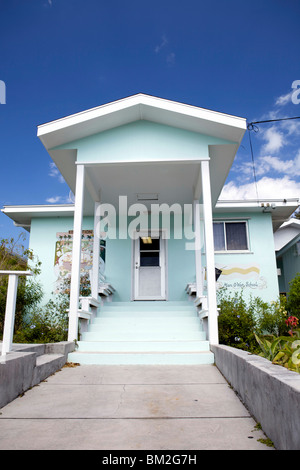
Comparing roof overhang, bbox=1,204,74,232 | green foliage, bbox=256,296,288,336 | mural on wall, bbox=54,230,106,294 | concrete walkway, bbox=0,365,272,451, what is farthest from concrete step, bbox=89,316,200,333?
roof overhang, bbox=1,204,74,232

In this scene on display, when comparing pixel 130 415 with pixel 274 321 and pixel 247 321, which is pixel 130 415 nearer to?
pixel 247 321

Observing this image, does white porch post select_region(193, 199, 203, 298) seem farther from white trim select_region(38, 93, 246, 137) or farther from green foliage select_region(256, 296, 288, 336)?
white trim select_region(38, 93, 246, 137)

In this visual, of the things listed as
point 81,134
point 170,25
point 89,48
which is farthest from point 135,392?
point 89,48

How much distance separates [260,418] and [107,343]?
133 inches

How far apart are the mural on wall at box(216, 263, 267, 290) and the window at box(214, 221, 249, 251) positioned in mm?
589

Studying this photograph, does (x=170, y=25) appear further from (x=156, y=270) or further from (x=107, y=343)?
(x=107, y=343)

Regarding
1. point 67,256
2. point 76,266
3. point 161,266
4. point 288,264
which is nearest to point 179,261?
point 161,266

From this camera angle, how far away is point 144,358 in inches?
188

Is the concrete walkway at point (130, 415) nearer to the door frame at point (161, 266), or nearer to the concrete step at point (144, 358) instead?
the concrete step at point (144, 358)

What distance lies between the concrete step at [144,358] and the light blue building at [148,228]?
1cm

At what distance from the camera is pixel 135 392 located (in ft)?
10.7

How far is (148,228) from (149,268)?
1142 millimetres

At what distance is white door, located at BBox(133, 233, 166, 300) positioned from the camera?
9.01 m

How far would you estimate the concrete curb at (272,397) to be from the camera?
160cm
